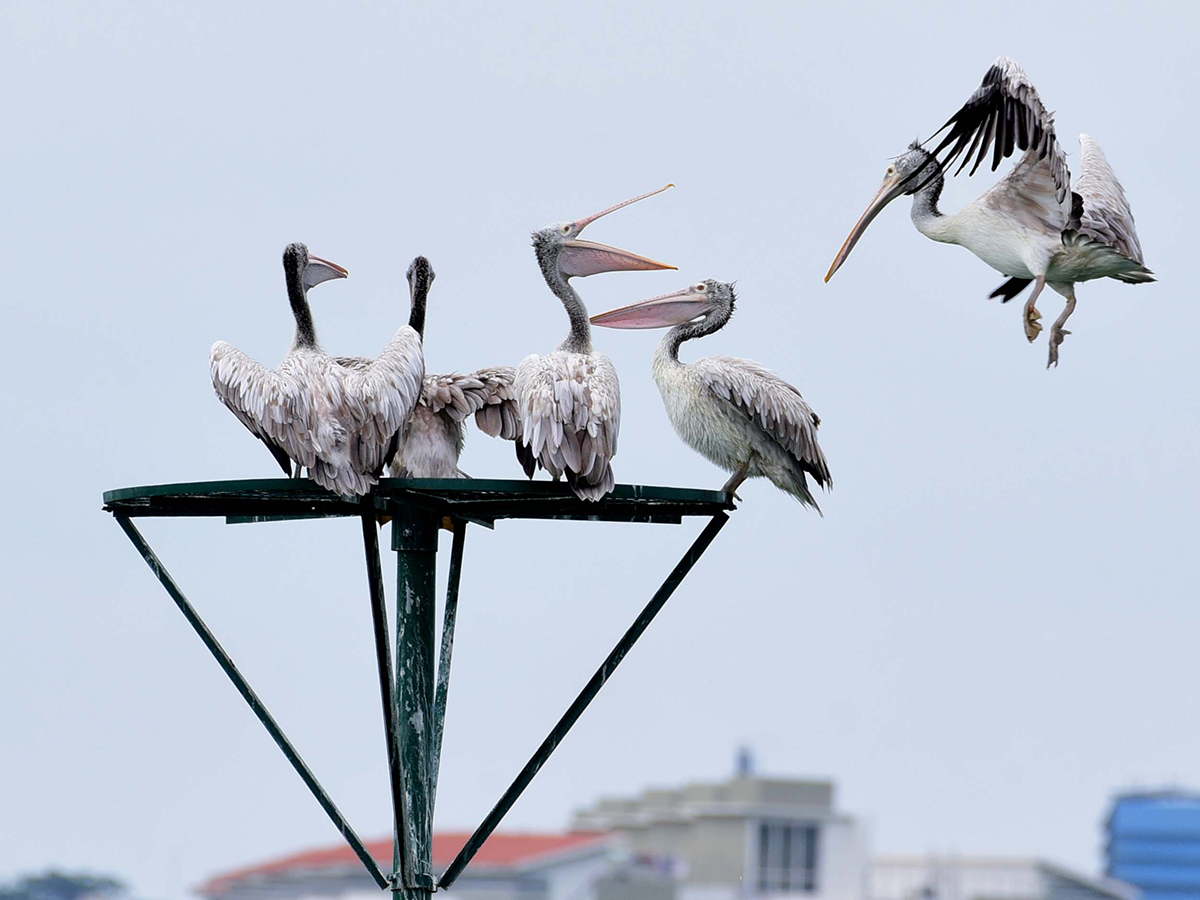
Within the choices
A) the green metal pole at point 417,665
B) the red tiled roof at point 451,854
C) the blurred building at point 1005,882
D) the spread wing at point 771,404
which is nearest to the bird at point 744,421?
the spread wing at point 771,404

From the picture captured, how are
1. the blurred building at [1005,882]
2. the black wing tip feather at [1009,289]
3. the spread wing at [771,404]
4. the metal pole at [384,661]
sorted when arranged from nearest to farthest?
the metal pole at [384,661] → the spread wing at [771,404] → the black wing tip feather at [1009,289] → the blurred building at [1005,882]

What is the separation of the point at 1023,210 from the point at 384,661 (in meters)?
4.15

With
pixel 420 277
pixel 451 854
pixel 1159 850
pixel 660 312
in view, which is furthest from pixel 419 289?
pixel 1159 850

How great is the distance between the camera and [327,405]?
1330 centimetres

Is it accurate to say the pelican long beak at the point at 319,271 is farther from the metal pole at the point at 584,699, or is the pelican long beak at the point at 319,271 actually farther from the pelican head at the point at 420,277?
the metal pole at the point at 584,699

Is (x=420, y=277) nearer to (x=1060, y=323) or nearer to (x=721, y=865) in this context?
(x=1060, y=323)

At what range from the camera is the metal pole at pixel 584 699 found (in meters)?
13.7

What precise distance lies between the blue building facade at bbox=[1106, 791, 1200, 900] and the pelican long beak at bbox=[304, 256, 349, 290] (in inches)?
4066

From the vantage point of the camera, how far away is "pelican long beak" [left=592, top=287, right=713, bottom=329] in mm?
16078

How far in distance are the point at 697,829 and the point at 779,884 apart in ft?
10.2

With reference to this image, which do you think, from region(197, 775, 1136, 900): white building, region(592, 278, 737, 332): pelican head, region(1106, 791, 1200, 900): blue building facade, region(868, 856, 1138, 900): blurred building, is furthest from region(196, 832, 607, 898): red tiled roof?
region(592, 278, 737, 332): pelican head

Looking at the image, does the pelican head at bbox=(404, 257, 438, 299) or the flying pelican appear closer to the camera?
the flying pelican

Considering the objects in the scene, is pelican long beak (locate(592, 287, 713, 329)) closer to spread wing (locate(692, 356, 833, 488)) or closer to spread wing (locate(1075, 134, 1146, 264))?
spread wing (locate(692, 356, 833, 488))

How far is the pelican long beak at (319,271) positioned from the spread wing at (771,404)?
2066mm
